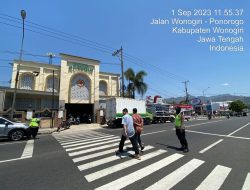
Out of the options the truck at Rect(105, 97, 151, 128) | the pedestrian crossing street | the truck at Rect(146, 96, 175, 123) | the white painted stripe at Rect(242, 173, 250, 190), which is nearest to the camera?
the white painted stripe at Rect(242, 173, 250, 190)

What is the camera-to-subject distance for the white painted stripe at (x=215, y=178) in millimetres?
4402

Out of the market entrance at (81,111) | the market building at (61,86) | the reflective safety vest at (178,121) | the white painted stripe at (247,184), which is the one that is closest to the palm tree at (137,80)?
the market building at (61,86)

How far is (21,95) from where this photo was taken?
26.2m

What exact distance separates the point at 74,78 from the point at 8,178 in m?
26.0

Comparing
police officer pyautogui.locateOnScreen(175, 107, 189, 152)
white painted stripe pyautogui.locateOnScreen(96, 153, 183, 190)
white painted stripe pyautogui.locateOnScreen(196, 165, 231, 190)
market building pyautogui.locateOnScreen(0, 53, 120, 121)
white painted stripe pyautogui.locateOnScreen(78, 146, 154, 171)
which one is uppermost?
market building pyautogui.locateOnScreen(0, 53, 120, 121)

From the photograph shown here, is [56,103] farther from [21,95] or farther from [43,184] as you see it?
[43,184]

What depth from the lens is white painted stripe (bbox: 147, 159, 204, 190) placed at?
14.5 ft

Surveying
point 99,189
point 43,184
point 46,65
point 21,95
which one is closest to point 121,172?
point 99,189

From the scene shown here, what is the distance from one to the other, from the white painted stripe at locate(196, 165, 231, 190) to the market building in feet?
80.3

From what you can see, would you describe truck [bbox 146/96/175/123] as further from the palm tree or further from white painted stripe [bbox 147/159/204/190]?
white painted stripe [bbox 147/159/204/190]

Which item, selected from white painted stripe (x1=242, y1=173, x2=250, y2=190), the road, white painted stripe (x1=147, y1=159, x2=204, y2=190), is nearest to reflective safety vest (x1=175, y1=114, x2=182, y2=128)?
the road

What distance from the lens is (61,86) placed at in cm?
2836

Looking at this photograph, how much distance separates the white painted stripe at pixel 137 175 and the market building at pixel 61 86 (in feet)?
75.2

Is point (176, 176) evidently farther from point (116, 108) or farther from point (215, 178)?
point (116, 108)
